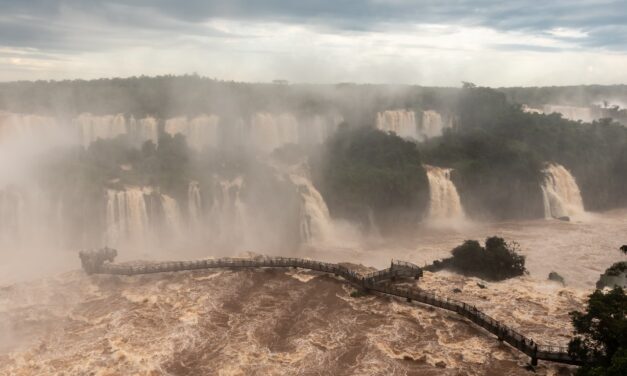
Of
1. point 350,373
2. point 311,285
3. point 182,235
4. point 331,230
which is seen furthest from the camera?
point 331,230

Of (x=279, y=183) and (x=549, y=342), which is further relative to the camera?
(x=279, y=183)

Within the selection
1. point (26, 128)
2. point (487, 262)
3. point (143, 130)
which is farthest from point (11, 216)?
point (487, 262)

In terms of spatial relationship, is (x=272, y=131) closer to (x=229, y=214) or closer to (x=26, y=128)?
(x=229, y=214)

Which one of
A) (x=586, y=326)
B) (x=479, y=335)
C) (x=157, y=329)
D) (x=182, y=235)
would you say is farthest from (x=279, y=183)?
(x=586, y=326)

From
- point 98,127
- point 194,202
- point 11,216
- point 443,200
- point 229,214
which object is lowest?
point 229,214

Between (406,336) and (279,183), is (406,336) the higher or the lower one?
the lower one

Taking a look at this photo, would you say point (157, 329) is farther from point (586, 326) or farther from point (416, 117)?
point (416, 117)
